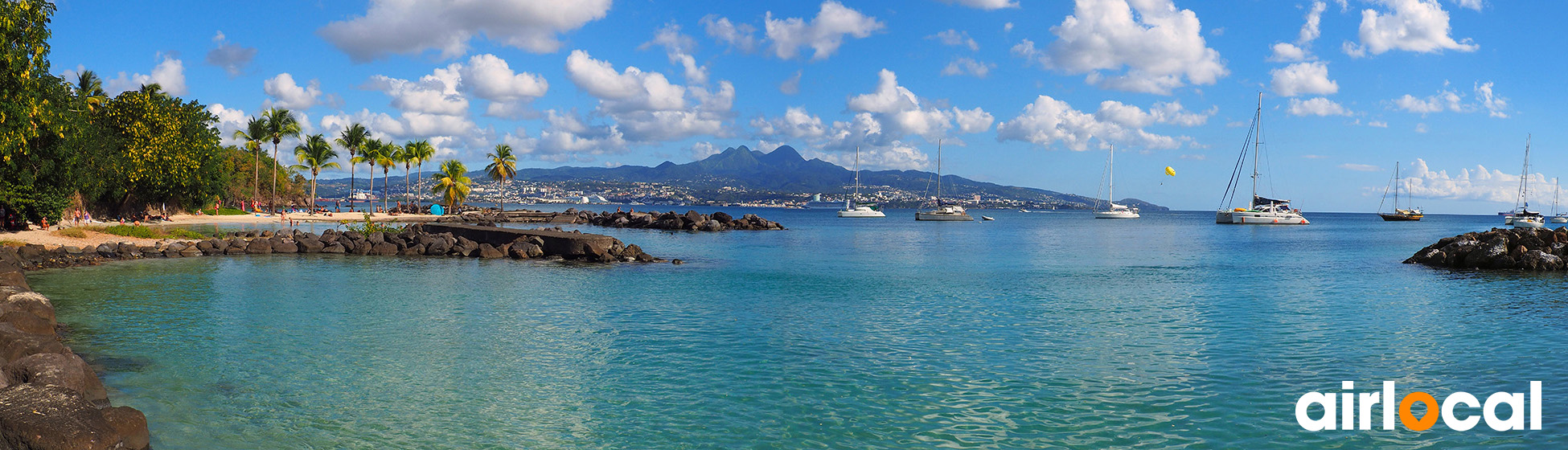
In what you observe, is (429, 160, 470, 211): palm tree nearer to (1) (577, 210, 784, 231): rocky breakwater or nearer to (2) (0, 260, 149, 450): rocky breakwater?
(1) (577, 210, 784, 231): rocky breakwater

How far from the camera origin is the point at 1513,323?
60.7ft

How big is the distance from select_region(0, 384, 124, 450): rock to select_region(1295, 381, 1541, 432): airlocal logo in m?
11.8

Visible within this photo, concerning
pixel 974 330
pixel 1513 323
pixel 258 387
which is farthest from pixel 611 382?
pixel 1513 323

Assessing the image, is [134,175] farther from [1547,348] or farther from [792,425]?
[1547,348]

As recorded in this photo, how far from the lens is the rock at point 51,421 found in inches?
298

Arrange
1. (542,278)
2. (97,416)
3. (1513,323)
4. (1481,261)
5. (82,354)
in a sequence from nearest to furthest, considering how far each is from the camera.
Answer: (97,416) → (82,354) → (1513,323) → (542,278) → (1481,261)

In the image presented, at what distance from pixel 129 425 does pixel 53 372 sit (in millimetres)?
2056

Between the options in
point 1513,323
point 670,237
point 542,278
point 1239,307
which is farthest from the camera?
point 670,237

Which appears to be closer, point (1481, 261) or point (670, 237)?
point (1481, 261)

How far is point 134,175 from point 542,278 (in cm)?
3637

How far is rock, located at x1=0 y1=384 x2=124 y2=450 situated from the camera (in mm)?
7574

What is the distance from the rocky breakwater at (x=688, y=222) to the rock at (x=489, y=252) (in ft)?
124

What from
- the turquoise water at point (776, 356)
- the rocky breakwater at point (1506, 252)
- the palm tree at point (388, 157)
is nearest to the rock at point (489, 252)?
the turquoise water at point (776, 356)

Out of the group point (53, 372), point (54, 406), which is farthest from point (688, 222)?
point (54, 406)
